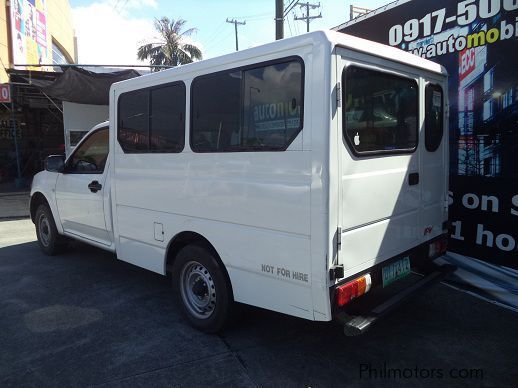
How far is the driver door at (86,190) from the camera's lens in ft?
16.1

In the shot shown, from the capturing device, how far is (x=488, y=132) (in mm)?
4891

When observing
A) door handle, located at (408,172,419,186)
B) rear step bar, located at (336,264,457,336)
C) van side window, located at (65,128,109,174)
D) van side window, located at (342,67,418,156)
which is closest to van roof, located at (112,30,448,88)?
van side window, located at (342,67,418,156)

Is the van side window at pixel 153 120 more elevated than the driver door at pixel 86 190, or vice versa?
the van side window at pixel 153 120

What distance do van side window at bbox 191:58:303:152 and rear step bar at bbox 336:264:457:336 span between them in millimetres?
1247

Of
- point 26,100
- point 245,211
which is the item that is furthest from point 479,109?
point 26,100

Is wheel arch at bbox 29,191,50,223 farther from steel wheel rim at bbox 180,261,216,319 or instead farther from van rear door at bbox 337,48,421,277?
van rear door at bbox 337,48,421,277

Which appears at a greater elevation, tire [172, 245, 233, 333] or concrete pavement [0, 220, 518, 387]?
tire [172, 245, 233, 333]

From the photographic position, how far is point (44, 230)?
253 inches

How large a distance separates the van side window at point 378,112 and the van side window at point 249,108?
35 cm

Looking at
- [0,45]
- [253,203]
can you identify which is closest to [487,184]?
[253,203]

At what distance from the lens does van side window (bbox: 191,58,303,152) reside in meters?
2.89

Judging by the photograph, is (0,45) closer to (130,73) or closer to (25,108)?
(25,108)

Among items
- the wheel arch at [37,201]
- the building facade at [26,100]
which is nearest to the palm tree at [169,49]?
the building facade at [26,100]

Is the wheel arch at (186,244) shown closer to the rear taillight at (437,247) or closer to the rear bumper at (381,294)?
the rear bumper at (381,294)
